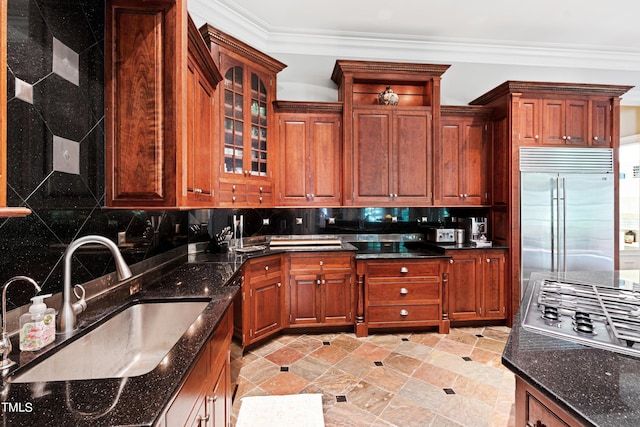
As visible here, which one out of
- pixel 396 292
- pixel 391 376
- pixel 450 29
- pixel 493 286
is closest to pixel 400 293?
pixel 396 292

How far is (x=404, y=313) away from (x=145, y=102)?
292 centimetres

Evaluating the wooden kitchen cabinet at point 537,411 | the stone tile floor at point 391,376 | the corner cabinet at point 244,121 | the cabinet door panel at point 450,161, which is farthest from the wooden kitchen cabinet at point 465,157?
the wooden kitchen cabinet at point 537,411

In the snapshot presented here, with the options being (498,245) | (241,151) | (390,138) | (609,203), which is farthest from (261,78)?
(609,203)

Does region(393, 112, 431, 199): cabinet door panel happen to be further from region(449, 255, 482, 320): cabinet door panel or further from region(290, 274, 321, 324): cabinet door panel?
region(290, 274, 321, 324): cabinet door panel

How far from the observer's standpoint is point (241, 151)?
9.50 feet

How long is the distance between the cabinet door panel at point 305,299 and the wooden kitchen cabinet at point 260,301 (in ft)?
0.43

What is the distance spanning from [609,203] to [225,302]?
4200 millimetres

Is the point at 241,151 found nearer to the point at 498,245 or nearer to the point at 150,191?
the point at 150,191

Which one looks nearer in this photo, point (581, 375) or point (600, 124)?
point (581, 375)

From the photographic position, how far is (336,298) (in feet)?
10.4

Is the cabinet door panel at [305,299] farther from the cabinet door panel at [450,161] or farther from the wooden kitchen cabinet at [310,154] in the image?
the cabinet door panel at [450,161]

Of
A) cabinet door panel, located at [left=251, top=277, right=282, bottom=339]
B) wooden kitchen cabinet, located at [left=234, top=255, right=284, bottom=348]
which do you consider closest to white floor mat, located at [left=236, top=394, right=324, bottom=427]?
wooden kitchen cabinet, located at [left=234, top=255, right=284, bottom=348]

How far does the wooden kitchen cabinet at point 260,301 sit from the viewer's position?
263 cm

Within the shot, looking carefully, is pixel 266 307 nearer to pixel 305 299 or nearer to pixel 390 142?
pixel 305 299
